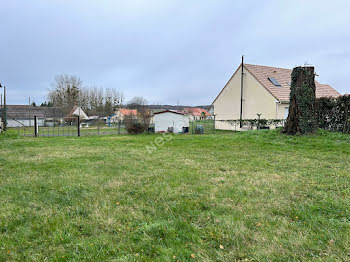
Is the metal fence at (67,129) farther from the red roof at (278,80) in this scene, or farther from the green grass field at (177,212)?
the red roof at (278,80)

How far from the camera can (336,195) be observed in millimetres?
3377

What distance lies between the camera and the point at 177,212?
9.82ft

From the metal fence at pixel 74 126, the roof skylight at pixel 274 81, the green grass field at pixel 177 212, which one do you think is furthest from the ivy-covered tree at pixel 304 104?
the roof skylight at pixel 274 81

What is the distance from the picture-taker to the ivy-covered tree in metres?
10.1

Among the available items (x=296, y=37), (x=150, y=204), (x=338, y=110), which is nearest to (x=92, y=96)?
(x=296, y=37)

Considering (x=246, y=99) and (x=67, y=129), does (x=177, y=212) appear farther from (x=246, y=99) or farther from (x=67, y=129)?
(x=67, y=129)

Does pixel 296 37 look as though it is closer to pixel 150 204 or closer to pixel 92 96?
pixel 150 204

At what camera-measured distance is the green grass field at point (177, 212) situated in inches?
84.3

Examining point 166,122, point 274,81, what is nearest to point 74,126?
point 166,122

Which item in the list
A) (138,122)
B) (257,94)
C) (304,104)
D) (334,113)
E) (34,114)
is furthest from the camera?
(34,114)

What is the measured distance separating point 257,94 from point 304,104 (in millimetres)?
9570

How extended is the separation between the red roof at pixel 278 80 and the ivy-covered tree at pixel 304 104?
8.07m

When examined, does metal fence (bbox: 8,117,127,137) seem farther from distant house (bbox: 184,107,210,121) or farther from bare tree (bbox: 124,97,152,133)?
distant house (bbox: 184,107,210,121)

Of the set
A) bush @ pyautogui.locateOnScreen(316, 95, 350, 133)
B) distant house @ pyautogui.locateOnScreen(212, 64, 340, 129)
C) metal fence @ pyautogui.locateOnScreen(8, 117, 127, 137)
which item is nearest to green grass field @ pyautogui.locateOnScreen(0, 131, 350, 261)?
bush @ pyautogui.locateOnScreen(316, 95, 350, 133)
